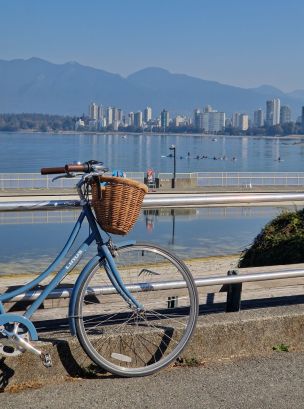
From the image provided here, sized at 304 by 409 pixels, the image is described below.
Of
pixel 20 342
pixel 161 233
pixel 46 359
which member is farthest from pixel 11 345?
pixel 161 233

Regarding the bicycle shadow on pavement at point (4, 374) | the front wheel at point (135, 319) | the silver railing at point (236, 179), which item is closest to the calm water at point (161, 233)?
the silver railing at point (236, 179)

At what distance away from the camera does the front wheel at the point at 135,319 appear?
3775 mm

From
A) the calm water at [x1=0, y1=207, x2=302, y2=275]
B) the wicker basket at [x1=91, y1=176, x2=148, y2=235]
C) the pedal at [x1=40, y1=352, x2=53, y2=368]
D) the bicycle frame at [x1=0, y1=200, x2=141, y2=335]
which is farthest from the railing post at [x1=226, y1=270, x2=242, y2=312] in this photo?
the calm water at [x1=0, y1=207, x2=302, y2=275]

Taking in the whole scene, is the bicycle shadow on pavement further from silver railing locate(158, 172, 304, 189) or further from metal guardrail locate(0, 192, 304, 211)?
silver railing locate(158, 172, 304, 189)

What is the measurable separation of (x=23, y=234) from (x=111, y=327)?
2425cm

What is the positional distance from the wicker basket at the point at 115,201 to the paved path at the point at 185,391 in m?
0.82

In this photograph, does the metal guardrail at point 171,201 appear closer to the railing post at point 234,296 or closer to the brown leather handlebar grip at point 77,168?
the brown leather handlebar grip at point 77,168

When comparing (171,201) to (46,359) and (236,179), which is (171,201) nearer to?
(46,359)

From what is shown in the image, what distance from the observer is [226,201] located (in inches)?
174

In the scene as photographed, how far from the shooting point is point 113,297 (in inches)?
160

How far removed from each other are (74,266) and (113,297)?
1.43ft

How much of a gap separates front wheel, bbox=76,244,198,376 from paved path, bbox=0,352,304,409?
12 centimetres

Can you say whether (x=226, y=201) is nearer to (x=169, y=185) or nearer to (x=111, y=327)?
(x=111, y=327)

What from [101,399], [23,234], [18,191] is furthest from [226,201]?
[18,191]
